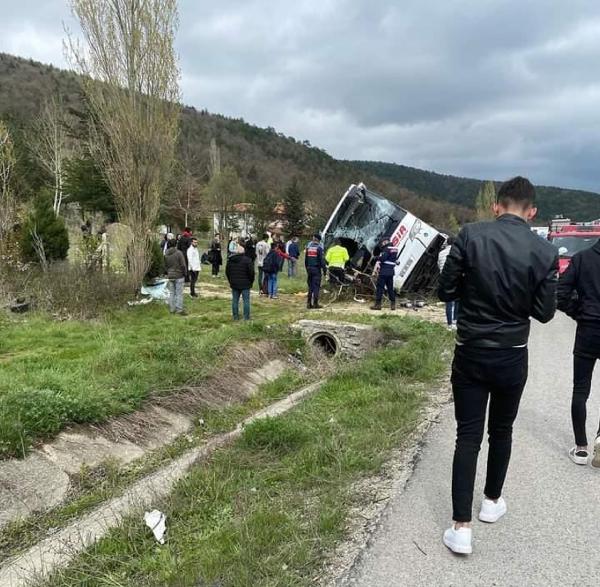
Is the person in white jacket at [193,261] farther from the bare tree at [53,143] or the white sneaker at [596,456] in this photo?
the bare tree at [53,143]

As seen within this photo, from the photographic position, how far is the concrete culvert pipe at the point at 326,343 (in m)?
10.2

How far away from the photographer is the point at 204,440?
5.79m

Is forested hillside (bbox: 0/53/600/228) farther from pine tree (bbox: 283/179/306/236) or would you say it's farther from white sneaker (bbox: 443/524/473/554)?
white sneaker (bbox: 443/524/473/554)

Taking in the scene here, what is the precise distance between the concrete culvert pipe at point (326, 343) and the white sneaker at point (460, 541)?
7165 mm

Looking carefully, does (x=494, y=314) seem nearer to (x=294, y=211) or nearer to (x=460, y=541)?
(x=460, y=541)

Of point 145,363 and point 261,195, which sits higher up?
point 261,195

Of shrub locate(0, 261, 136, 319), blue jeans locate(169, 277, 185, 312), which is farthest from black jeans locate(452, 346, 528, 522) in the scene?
shrub locate(0, 261, 136, 319)

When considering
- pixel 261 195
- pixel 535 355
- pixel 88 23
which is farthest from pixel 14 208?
pixel 261 195

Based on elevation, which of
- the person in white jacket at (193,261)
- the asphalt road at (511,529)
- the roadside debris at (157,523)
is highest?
the person in white jacket at (193,261)

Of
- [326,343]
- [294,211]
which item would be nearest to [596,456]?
[326,343]

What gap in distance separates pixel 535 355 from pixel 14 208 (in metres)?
12.0

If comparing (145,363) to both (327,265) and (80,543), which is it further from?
(327,265)

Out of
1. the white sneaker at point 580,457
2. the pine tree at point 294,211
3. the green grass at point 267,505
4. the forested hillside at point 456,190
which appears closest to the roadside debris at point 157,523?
the green grass at point 267,505

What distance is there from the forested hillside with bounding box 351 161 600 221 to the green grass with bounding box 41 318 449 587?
90.6 meters
